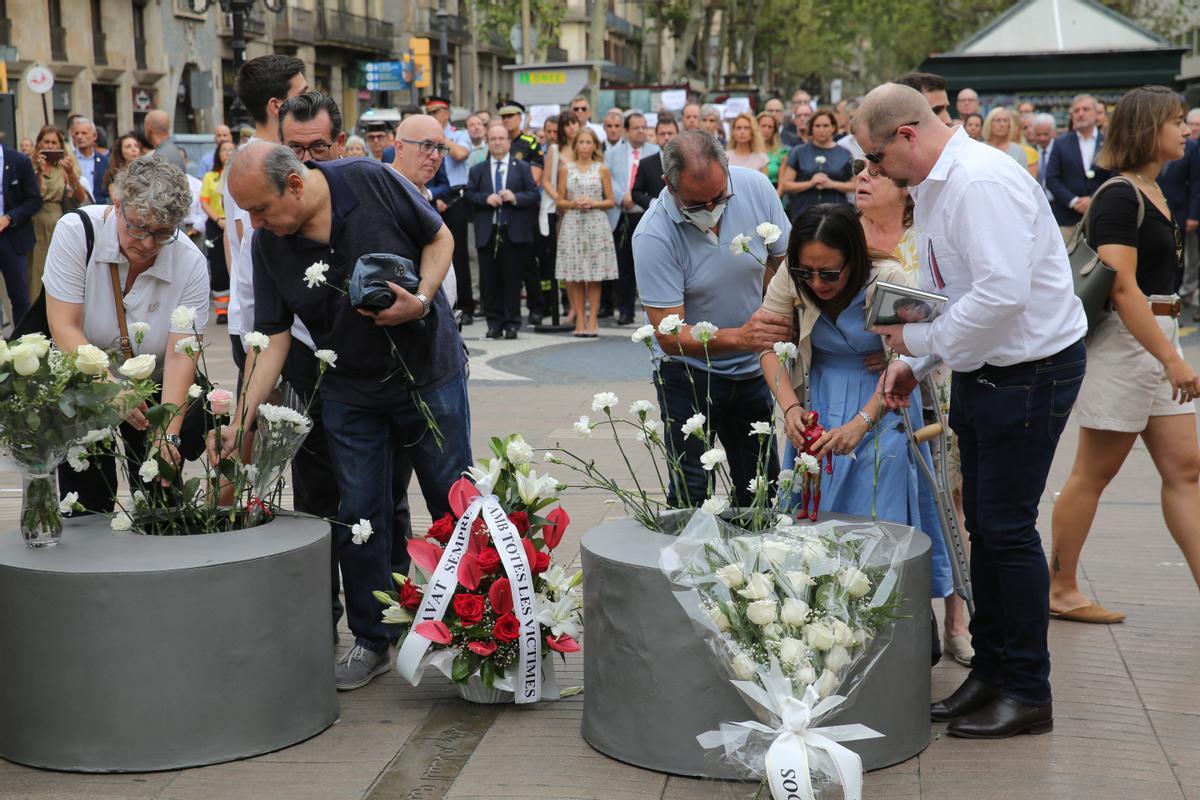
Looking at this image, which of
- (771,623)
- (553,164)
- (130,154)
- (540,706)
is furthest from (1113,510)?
(130,154)

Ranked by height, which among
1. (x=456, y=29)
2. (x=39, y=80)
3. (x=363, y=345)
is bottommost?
(x=363, y=345)

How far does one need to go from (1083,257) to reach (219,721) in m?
3.23

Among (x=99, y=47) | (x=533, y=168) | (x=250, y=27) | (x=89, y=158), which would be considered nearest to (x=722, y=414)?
(x=533, y=168)

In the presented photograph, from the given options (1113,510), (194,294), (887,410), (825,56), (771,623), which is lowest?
(1113,510)

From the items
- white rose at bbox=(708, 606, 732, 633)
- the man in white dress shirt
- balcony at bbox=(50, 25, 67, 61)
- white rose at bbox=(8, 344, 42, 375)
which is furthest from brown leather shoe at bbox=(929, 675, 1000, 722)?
balcony at bbox=(50, 25, 67, 61)

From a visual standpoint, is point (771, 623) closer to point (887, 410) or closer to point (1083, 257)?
point (887, 410)

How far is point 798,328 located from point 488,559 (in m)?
1.25

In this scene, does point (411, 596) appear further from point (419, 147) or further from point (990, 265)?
point (419, 147)

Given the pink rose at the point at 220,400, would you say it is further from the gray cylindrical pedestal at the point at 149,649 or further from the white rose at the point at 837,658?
the white rose at the point at 837,658

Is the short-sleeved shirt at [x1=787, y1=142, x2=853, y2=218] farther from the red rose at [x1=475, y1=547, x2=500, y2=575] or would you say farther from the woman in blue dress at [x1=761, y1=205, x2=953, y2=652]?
the red rose at [x1=475, y1=547, x2=500, y2=575]

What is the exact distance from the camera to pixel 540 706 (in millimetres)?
4762

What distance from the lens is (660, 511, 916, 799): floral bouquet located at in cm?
362

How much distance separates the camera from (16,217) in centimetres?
1274

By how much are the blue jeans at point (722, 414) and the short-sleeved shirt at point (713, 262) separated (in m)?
0.06
